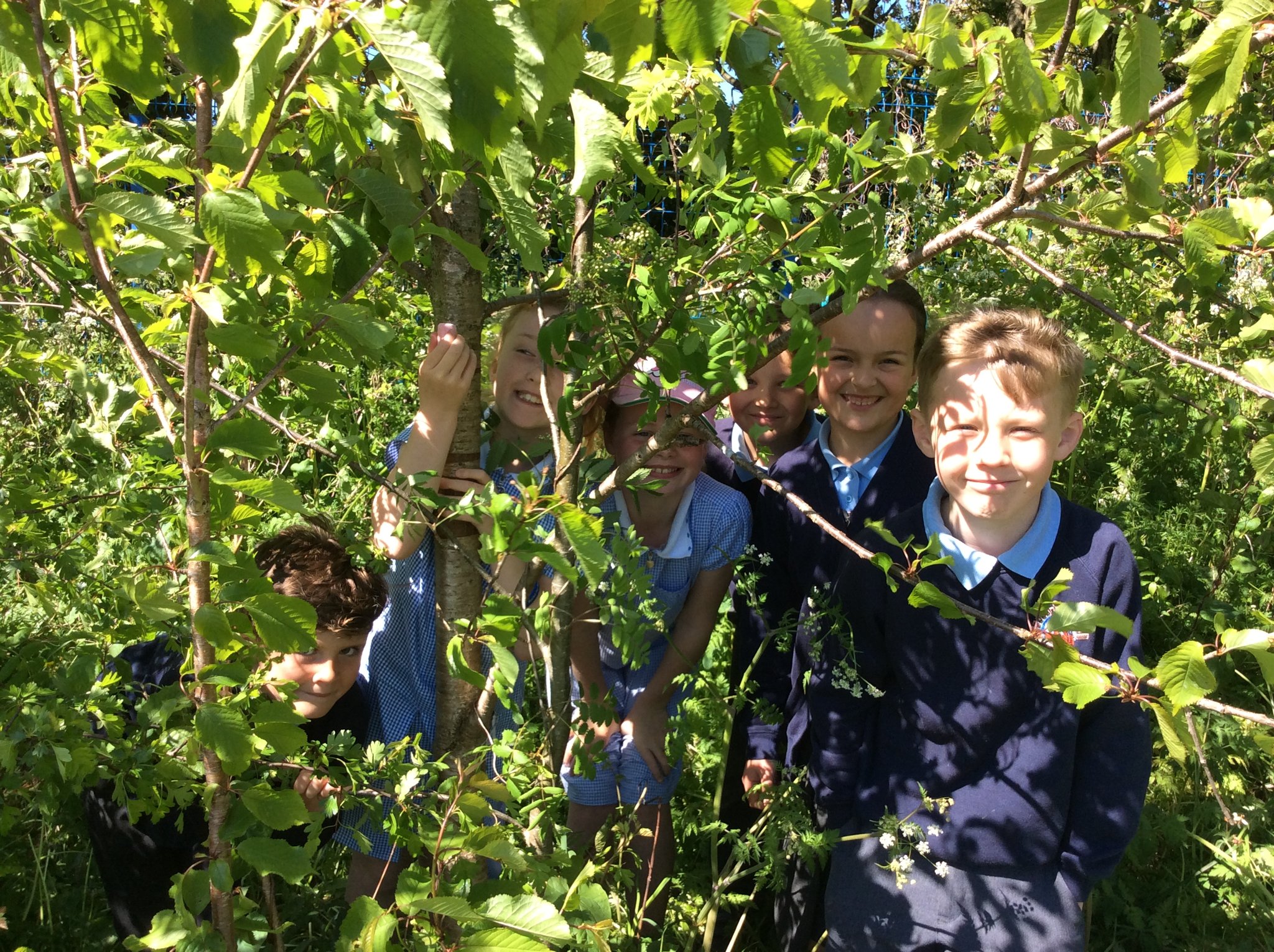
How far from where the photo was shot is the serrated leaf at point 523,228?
1079 mm

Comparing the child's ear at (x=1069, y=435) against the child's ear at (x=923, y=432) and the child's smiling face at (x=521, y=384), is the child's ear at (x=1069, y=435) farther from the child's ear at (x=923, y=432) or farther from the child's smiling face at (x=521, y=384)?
the child's smiling face at (x=521, y=384)

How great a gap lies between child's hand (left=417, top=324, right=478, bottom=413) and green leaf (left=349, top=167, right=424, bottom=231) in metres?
0.26

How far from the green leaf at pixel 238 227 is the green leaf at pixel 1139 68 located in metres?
0.94

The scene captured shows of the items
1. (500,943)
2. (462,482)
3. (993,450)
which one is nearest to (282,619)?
(500,943)

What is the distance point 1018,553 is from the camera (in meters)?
1.86

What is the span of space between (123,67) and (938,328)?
5.28 feet

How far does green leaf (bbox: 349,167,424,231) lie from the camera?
1343mm

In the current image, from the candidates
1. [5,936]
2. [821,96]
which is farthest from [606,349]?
[5,936]

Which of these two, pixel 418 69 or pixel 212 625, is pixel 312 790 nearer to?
pixel 212 625

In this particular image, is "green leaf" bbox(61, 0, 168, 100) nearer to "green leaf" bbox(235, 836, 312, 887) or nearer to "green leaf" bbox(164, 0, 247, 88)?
"green leaf" bbox(164, 0, 247, 88)

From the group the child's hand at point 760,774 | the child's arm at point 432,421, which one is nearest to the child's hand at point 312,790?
the child's arm at point 432,421

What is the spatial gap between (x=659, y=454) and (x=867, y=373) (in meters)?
0.55

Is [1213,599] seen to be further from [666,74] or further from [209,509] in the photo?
[209,509]

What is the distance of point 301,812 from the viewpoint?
122 centimetres
